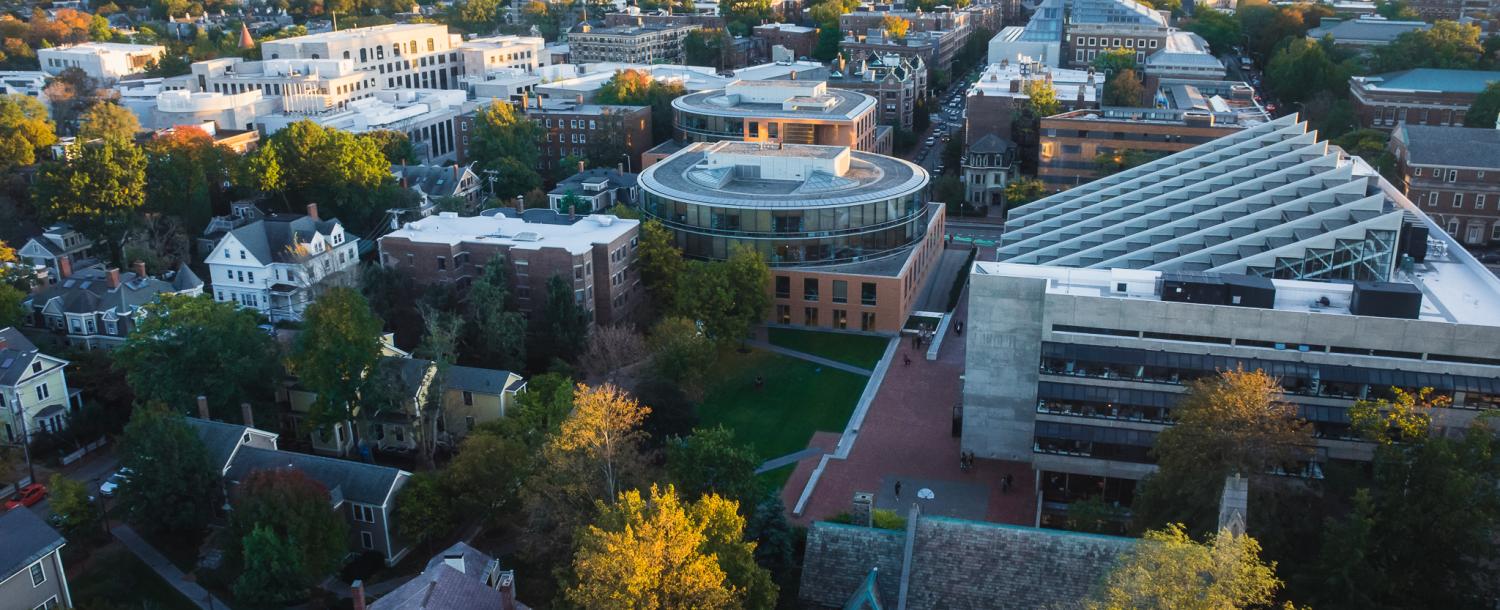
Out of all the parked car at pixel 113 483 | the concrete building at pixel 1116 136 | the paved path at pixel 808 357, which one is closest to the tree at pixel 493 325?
the paved path at pixel 808 357

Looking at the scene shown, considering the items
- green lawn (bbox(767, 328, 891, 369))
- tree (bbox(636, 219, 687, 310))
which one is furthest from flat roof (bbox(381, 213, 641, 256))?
green lawn (bbox(767, 328, 891, 369))

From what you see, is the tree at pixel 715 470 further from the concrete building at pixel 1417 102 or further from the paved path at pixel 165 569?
the concrete building at pixel 1417 102

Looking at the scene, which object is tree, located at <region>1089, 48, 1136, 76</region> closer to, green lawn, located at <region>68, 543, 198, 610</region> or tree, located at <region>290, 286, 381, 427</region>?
tree, located at <region>290, 286, 381, 427</region>

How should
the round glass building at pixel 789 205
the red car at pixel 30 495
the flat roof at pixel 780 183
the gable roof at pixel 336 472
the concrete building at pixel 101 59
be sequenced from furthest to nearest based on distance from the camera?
the concrete building at pixel 101 59, the flat roof at pixel 780 183, the round glass building at pixel 789 205, the red car at pixel 30 495, the gable roof at pixel 336 472

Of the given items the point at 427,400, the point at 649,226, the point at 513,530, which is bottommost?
the point at 513,530

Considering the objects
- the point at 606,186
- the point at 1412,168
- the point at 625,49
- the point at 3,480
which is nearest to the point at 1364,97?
the point at 1412,168

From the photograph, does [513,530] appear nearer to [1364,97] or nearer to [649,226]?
[649,226]

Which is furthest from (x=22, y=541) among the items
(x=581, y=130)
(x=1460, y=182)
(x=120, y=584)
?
(x=1460, y=182)
